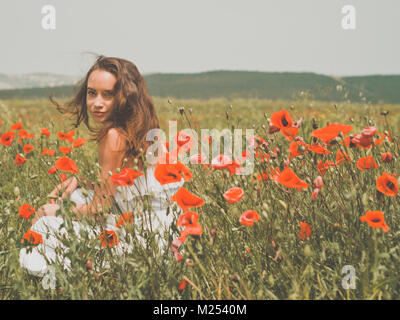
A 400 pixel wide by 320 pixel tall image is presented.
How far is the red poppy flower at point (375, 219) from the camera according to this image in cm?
106

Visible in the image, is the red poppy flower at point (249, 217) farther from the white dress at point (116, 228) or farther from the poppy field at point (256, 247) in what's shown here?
the white dress at point (116, 228)

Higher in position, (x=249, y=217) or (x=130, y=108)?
(x=130, y=108)

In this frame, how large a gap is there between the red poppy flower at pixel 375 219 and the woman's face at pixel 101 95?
167cm

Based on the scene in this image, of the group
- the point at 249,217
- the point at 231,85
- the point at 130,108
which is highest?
the point at 231,85

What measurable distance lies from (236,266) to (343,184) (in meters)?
0.73

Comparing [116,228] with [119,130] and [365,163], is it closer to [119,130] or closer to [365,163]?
[119,130]

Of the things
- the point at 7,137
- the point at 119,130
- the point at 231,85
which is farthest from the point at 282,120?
the point at 231,85

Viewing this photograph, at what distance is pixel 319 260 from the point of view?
1438 millimetres

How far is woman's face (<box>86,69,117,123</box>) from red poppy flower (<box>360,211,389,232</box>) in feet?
5.47

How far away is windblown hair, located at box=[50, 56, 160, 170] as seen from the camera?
2.29 m

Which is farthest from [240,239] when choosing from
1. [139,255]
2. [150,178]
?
[150,178]

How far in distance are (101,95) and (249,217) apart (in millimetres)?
1458

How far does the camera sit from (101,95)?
233cm

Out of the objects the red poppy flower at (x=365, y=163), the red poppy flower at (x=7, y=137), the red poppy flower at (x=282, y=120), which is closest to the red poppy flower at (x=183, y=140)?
the red poppy flower at (x=282, y=120)
